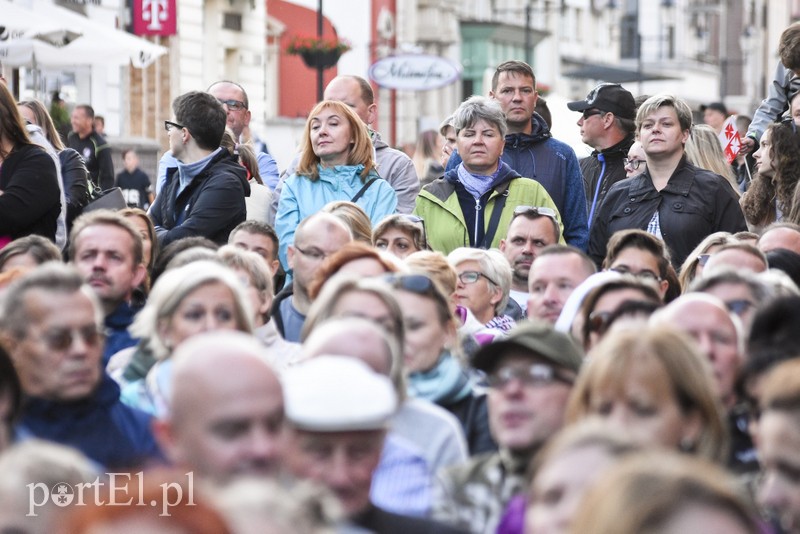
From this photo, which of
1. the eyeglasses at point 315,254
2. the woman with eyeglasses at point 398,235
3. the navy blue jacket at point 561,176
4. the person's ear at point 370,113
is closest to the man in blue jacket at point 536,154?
the navy blue jacket at point 561,176

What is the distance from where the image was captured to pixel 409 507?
5500mm

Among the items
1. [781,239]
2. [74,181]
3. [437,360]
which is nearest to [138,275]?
[437,360]

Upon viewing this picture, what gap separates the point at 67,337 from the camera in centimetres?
627

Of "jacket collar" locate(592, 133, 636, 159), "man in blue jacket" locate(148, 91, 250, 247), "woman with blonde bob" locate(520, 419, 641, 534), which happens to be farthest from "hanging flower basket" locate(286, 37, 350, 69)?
"woman with blonde bob" locate(520, 419, 641, 534)

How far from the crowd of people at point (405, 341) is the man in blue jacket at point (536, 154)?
0.7 inches

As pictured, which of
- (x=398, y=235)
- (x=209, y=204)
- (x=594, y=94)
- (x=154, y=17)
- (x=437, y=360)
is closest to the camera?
(x=437, y=360)

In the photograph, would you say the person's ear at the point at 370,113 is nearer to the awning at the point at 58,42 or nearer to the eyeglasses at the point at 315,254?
the eyeglasses at the point at 315,254

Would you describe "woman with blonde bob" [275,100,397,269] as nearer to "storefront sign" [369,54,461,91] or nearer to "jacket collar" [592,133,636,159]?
"jacket collar" [592,133,636,159]

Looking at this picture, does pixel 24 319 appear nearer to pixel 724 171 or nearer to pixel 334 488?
pixel 334 488

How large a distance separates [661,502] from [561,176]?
27.1 ft

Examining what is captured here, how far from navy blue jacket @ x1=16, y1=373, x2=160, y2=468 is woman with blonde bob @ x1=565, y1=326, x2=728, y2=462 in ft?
5.34

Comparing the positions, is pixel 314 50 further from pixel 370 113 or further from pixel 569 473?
pixel 569 473

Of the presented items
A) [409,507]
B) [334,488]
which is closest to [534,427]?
[409,507]

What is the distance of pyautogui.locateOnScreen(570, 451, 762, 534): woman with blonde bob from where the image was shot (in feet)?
10.9
